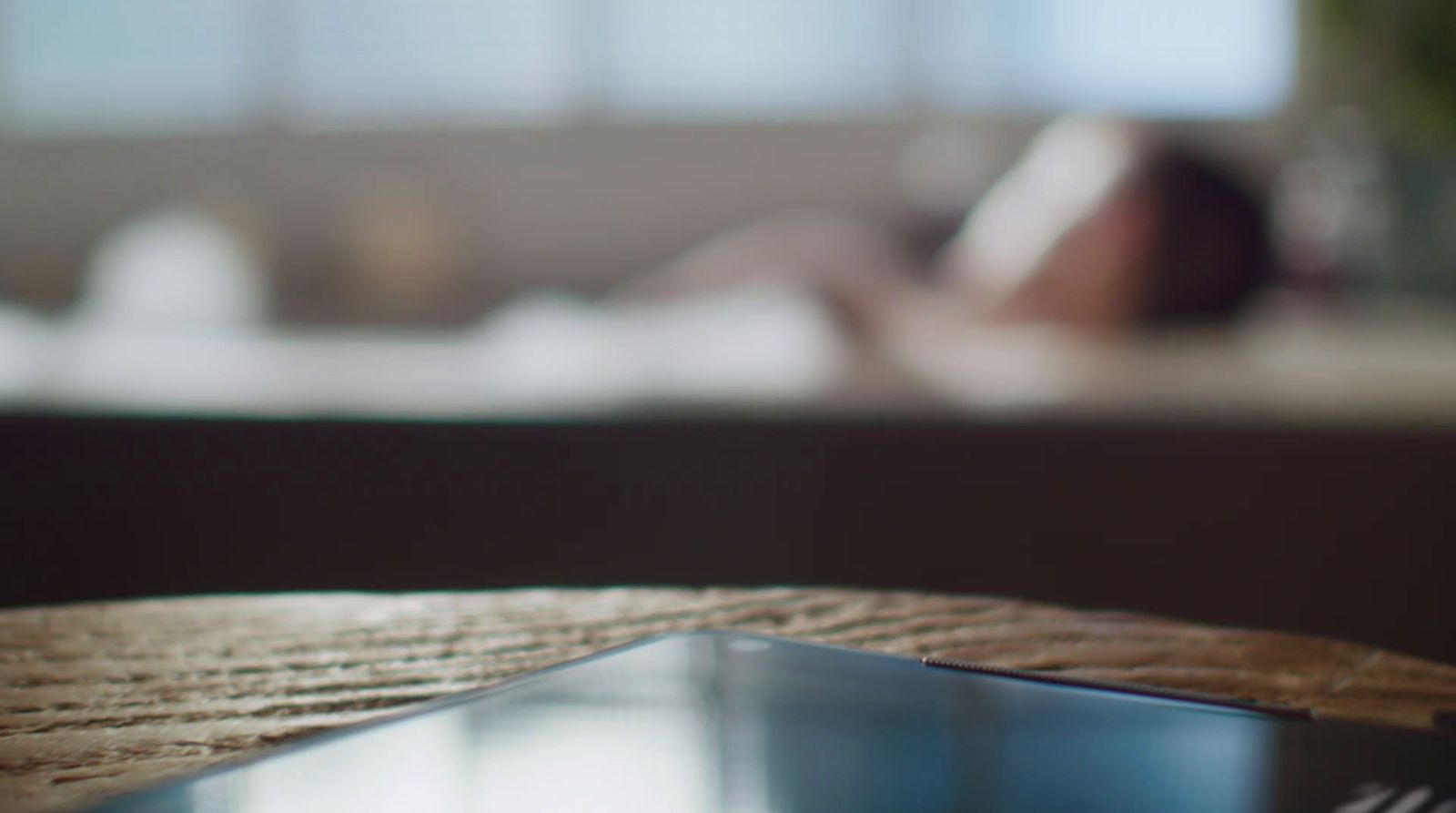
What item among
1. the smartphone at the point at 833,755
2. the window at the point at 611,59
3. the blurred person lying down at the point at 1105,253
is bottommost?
the smartphone at the point at 833,755

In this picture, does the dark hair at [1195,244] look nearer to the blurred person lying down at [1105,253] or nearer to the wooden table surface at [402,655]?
the blurred person lying down at [1105,253]

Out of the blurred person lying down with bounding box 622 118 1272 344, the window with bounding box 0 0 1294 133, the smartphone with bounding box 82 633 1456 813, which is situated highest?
the window with bounding box 0 0 1294 133

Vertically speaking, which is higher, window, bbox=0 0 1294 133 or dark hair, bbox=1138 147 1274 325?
window, bbox=0 0 1294 133

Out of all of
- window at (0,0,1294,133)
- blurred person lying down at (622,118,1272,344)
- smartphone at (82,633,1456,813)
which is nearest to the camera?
smartphone at (82,633,1456,813)

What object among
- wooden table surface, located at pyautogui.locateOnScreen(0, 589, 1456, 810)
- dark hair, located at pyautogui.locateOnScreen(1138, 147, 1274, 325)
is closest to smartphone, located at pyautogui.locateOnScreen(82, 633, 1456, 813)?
wooden table surface, located at pyautogui.locateOnScreen(0, 589, 1456, 810)

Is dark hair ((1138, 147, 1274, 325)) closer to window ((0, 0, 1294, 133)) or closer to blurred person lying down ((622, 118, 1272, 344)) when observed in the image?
blurred person lying down ((622, 118, 1272, 344))

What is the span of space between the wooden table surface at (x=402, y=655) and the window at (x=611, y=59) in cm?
250

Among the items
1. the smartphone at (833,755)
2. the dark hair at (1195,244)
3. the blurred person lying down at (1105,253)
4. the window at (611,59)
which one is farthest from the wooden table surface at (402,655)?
the window at (611,59)

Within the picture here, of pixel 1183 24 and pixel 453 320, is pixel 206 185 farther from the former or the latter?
pixel 1183 24

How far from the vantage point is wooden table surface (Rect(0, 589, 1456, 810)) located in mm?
308

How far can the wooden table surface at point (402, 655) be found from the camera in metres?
0.31

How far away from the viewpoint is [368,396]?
90 cm

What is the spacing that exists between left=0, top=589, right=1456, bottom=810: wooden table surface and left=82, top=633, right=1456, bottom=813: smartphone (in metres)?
0.06

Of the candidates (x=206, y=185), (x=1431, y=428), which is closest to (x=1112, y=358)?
(x=1431, y=428)
